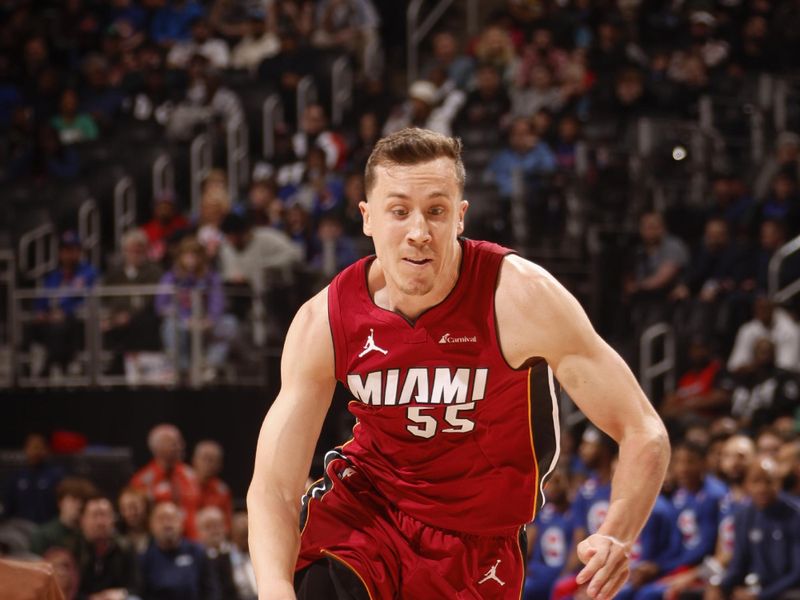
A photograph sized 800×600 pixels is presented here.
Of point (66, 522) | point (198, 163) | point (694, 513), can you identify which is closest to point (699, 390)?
point (694, 513)

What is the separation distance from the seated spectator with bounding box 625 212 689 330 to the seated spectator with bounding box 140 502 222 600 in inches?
172

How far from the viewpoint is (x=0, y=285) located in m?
14.4

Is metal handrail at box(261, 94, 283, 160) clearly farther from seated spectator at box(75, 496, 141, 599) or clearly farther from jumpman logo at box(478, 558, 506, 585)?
jumpman logo at box(478, 558, 506, 585)

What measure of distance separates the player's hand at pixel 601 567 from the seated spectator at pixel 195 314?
8877 mm

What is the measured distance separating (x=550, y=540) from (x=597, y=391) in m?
7.14

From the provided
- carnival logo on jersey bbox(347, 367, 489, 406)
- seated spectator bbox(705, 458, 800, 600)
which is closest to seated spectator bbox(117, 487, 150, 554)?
seated spectator bbox(705, 458, 800, 600)

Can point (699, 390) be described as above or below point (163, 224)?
below

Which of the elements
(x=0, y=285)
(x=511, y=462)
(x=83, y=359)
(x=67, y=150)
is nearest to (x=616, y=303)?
(x=83, y=359)

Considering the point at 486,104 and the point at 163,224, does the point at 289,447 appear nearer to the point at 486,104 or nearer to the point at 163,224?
the point at 163,224

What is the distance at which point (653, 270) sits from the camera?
42.8 feet

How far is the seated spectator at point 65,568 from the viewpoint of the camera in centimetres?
1009

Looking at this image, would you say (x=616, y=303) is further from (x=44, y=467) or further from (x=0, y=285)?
(x=0, y=285)

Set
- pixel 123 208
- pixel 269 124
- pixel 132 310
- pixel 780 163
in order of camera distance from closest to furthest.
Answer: pixel 132 310 < pixel 780 163 < pixel 123 208 < pixel 269 124

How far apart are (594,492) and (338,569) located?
6.60 meters
